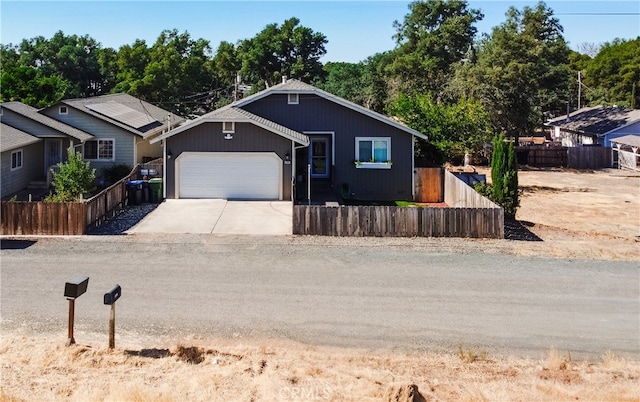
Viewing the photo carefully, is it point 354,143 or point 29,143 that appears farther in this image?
point 354,143

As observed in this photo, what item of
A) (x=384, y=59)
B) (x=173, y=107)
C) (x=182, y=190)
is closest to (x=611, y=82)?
(x=384, y=59)

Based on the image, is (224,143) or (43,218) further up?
(224,143)

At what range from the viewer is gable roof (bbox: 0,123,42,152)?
22.9 metres

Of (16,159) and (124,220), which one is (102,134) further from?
(124,220)

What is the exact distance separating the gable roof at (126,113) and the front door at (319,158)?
28.7ft

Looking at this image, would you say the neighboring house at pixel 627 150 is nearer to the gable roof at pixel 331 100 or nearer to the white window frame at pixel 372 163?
the gable roof at pixel 331 100

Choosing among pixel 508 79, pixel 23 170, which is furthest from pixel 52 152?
pixel 508 79

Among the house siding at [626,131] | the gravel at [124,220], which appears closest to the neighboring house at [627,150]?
the house siding at [626,131]

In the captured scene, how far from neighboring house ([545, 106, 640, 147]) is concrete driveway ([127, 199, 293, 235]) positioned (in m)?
32.7

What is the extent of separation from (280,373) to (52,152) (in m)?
23.5

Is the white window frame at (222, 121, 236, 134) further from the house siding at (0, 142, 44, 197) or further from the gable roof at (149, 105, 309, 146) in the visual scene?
the house siding at (0, 142, 44, 197)

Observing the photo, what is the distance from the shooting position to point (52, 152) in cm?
2794

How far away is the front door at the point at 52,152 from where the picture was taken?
27.7 m

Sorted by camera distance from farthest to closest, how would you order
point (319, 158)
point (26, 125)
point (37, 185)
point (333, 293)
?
point (319, 158) → point (26, 125) → point (37, 185) → point (333, 293)
